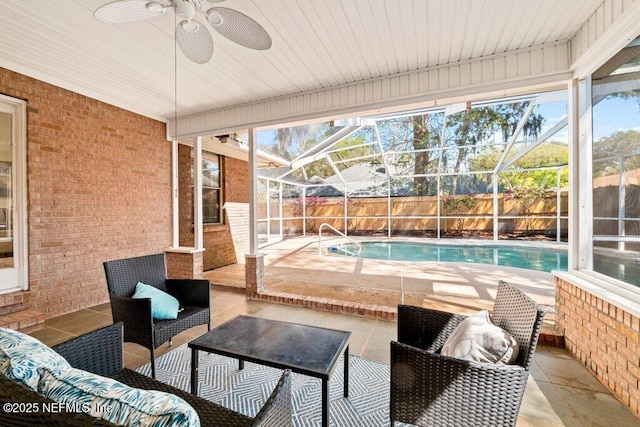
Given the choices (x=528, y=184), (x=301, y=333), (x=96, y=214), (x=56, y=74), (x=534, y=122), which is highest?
(x=534, y=122)

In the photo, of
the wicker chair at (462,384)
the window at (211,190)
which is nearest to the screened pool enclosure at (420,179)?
the window at (211,190)

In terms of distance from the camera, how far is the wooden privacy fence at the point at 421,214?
10594mm

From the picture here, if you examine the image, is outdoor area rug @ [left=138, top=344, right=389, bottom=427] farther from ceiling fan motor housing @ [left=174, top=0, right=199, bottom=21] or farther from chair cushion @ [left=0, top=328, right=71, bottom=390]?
ceiling fan motor housing @ [left=174, top=0, right=199, bottom=21]

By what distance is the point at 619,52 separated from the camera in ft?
7.52

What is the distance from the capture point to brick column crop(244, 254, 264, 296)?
4367 mm

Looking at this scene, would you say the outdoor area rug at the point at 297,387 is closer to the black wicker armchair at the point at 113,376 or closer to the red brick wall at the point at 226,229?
the black wicker armchair at the point at 113,376

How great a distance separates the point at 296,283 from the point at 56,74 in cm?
437

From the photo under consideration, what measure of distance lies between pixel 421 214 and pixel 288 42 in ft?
34.2

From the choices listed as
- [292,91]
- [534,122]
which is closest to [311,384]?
[292,91]

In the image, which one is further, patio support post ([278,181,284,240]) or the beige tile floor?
patio support post ([278,181,284,240])

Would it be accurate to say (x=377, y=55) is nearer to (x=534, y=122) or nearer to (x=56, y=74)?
(x=56, y=74)

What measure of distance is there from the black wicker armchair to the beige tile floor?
1.05m

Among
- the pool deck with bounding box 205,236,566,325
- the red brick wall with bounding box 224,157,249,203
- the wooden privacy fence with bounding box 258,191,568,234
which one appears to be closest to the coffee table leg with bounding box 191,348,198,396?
the pool deck with bounding box 205,236,566,325

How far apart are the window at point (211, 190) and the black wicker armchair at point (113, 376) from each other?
5.03m
